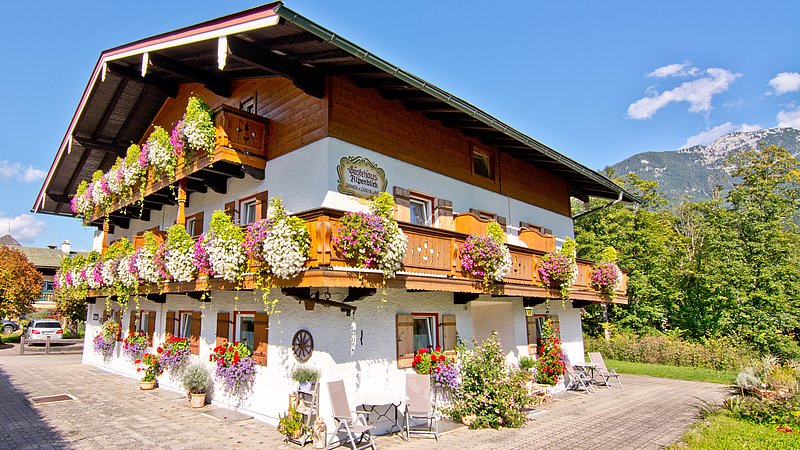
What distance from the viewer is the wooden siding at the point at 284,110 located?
1016 centimetres

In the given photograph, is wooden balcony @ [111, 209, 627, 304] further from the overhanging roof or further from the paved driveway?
the overhanging roof

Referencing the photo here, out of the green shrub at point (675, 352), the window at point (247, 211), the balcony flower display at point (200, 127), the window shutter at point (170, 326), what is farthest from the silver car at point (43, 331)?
the green shrub at point (675, 352)

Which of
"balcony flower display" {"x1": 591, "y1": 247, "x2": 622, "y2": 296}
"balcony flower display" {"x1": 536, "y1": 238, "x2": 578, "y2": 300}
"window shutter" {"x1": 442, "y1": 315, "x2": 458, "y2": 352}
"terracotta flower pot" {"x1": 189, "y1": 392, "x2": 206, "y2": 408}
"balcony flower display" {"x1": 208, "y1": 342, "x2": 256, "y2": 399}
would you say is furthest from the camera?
"balcony flower display" {"x1": 591, "y1": 247, "x2": 622, "y2": 296}

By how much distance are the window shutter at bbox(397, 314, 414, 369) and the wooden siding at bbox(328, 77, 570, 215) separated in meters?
3.76

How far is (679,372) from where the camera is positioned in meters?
19.2

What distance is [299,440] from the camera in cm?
842

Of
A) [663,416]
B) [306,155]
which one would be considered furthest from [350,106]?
[663,416]

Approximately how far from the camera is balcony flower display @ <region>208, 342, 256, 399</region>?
10.3 meters

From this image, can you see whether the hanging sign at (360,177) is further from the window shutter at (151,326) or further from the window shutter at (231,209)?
the window shutter at (151,326)

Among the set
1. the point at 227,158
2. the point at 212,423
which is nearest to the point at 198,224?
the point at 227,158

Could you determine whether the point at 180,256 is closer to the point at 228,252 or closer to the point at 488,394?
the point at 228,252

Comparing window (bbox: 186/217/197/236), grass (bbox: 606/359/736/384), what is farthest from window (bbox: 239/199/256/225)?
grass (bbox: 606/359/736/384)

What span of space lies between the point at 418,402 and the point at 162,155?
870 centimetres

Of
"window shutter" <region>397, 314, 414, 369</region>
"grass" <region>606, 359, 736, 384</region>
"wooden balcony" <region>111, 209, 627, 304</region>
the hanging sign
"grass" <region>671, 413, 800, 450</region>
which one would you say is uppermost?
the hanging sign
